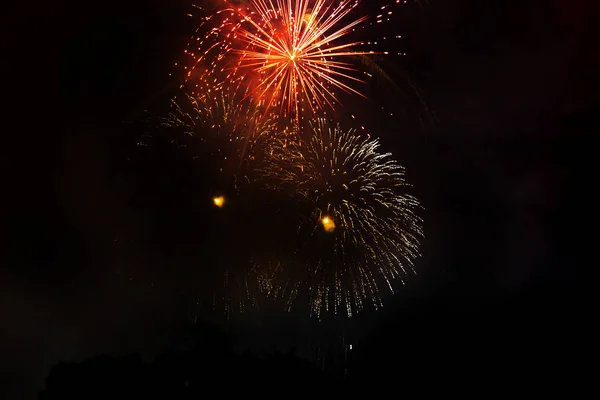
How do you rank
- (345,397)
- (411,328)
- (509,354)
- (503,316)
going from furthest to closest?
(411,328), (503,316), (509,354), (345,397)

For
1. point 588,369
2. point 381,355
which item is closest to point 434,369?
point 381,355

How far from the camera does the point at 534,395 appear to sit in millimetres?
15438

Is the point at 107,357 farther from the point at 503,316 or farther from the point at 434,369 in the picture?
the point at 503,316

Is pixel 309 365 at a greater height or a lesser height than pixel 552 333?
lesser

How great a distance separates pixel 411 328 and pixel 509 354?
12.7ft

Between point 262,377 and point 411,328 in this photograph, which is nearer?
point 262,377

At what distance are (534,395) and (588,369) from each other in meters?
1.69

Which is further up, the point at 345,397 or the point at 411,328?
the point at 411,328

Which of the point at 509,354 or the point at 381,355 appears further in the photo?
the point at 381,355

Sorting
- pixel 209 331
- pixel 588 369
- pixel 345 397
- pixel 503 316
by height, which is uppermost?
pixel 503 316

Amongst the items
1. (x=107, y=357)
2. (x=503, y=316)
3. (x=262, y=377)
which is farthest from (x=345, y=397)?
(x=107, y=357)

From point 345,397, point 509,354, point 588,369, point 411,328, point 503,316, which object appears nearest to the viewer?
point 588,369

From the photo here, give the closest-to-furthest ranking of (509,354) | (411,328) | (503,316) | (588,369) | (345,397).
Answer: (588,369), (345,397), (509,354), (503,316), (411,328)

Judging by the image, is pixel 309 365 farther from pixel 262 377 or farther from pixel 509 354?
pixel 509 354
